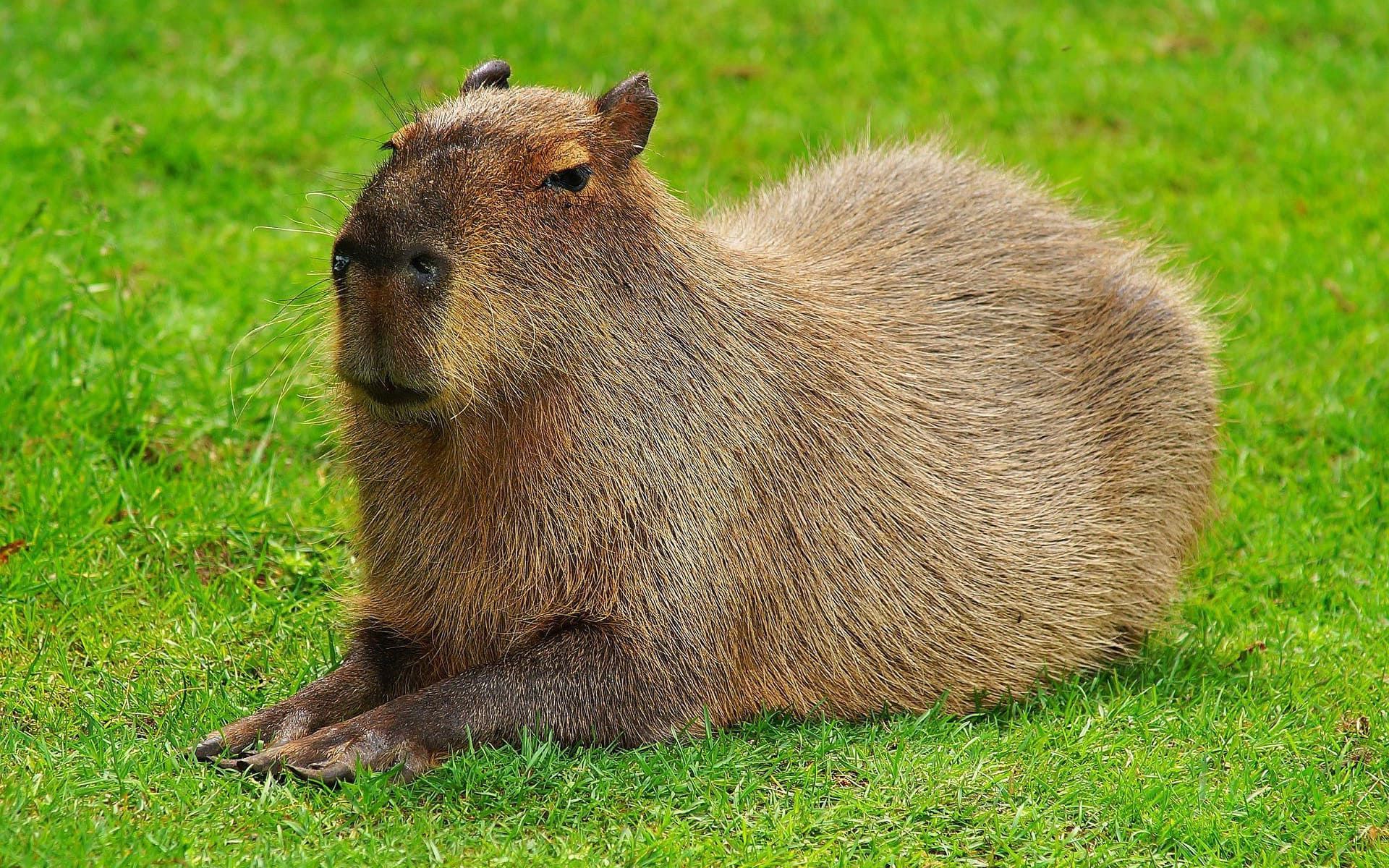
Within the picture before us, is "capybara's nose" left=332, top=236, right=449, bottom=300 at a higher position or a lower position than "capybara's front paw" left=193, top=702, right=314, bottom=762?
higher

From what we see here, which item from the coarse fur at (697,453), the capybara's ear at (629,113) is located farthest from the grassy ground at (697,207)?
the capybara's ear at (629,113)

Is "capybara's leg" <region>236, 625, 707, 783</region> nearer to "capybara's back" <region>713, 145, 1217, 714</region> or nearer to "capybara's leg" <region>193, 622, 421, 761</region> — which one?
"capybara's leg" <region>193, 622, 421, 761</region>

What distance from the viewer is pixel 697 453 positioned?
13.4 feet

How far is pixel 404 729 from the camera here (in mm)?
3795

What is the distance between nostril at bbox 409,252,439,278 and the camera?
11.9 ft

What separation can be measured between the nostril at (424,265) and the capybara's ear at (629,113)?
2.05 feet

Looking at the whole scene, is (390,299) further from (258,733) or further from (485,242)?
(258,733)

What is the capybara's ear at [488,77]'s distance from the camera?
13.8 feet

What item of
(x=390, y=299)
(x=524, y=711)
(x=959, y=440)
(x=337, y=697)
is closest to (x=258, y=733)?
(x=337, y=697)

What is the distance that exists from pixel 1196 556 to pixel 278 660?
9.46 feet

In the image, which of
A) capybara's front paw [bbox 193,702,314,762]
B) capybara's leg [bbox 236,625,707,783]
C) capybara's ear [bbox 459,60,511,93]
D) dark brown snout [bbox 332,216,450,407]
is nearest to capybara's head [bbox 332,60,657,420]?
dark brown snout [bbox 332,216,450,407]

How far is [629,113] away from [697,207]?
322 cm

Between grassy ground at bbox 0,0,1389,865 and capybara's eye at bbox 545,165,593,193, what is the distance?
724mm

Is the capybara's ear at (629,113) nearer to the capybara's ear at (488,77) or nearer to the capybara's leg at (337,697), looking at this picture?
the capybara's ear at (488,77)
